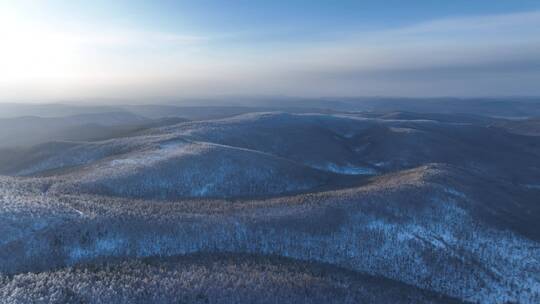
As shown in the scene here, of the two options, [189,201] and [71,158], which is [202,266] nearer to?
[189,201]

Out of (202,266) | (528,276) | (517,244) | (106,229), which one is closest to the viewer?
(202,266)

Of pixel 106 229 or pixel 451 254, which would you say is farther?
pixel 451 254

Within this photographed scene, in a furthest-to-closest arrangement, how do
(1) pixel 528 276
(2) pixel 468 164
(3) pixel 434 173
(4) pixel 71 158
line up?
(2) pixel 468 164 < (4) pixel 71 158 < (3) pixel 434 173 < (1) pixel 528 276

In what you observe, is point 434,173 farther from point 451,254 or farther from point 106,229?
point 106,229

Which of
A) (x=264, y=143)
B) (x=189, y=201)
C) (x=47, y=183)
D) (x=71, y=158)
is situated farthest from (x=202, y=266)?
(x=264, y=143)

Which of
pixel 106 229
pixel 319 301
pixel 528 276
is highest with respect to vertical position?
pixel 106 229

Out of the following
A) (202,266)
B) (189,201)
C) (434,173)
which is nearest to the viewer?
(202,266)

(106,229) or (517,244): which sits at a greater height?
(106,229)

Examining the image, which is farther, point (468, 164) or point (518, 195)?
point (468, 164)

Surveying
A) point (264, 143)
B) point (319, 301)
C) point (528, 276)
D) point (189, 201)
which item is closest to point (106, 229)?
point (189, 201)
